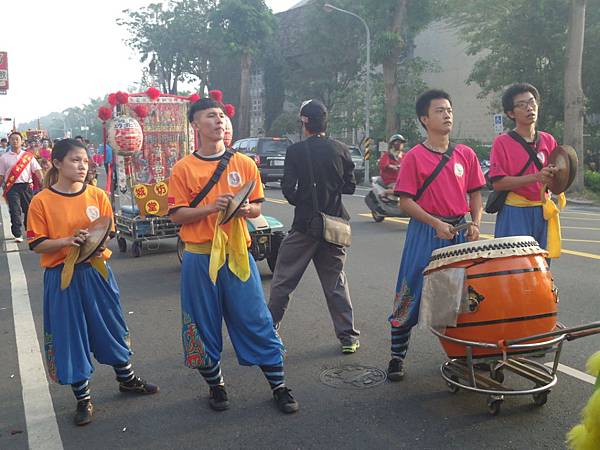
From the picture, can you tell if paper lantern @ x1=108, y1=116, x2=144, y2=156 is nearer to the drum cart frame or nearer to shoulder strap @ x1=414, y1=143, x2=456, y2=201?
shoulder strap @ x1=414, y1=143, x2=456, y2=201

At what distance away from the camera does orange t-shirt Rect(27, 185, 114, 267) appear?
350cm

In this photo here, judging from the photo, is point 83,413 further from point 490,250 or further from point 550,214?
point 550,214

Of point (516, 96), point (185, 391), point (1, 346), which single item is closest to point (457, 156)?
point (516, 96)

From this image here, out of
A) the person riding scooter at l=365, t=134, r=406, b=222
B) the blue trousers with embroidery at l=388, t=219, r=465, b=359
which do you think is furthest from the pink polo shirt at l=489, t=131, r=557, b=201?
the person riding scooter at l=365, t=134, r=406, b=222

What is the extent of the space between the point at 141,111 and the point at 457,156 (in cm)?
626

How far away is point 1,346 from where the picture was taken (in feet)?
16.3

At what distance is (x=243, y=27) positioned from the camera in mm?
41031

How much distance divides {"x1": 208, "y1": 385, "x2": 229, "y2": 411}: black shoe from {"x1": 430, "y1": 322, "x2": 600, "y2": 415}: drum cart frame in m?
1.32

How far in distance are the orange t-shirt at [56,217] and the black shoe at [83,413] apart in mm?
841

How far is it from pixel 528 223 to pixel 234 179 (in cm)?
216

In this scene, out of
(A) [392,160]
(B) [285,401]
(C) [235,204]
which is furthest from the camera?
(A) [392,160]

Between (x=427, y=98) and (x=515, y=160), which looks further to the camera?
(x=515, y=160)

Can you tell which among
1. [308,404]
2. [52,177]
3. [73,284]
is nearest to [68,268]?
[73,284]

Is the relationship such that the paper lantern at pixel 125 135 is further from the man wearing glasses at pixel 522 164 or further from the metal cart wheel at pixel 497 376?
the metal cart wheel at pixel 497 376
